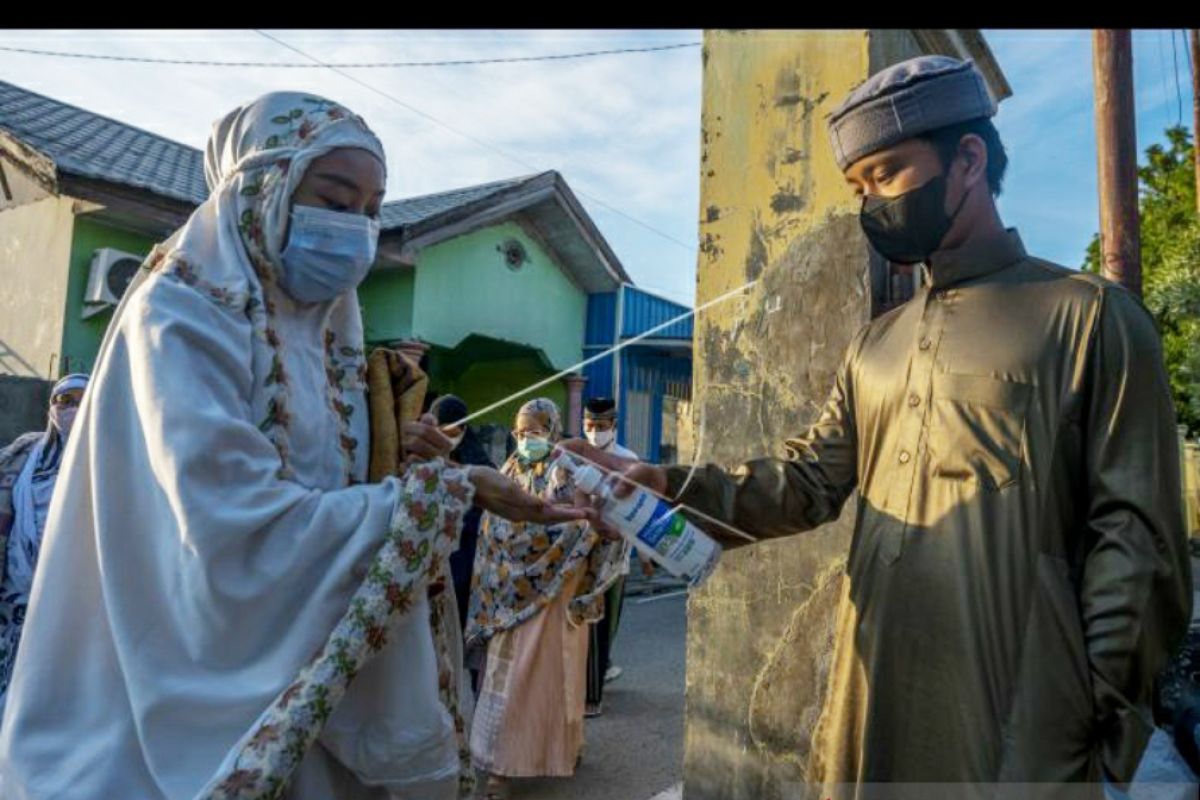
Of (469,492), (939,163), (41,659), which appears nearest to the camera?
(41,659)

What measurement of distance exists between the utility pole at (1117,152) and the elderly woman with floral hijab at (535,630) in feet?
14.6

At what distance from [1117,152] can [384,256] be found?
786cm

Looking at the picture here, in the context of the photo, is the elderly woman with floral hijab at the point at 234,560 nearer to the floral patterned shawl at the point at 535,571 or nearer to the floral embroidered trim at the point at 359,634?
the floral embroidered trim at the point at 359,634

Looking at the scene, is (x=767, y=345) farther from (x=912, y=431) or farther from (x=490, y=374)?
(x=490, y=374)

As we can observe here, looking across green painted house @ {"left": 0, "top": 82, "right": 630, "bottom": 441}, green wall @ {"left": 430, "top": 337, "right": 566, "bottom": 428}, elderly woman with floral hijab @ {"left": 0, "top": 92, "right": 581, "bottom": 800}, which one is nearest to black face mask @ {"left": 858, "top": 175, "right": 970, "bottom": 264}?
elderly woman with floral hijab @ {"left": 0, "top": 92, "right": 581, "bottom": 800}

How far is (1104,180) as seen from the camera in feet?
21.1

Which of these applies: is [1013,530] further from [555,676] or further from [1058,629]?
[555,676]

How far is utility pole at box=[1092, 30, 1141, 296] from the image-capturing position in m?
6.34

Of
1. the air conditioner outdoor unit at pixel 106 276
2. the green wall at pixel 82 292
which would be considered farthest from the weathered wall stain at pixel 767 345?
the green wall at pixel 82 292

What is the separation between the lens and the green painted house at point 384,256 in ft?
29.9

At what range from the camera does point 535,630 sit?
15.5 feet

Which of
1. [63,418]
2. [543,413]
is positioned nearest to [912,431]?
[63,418]

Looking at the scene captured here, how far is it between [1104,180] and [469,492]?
6448 mm
